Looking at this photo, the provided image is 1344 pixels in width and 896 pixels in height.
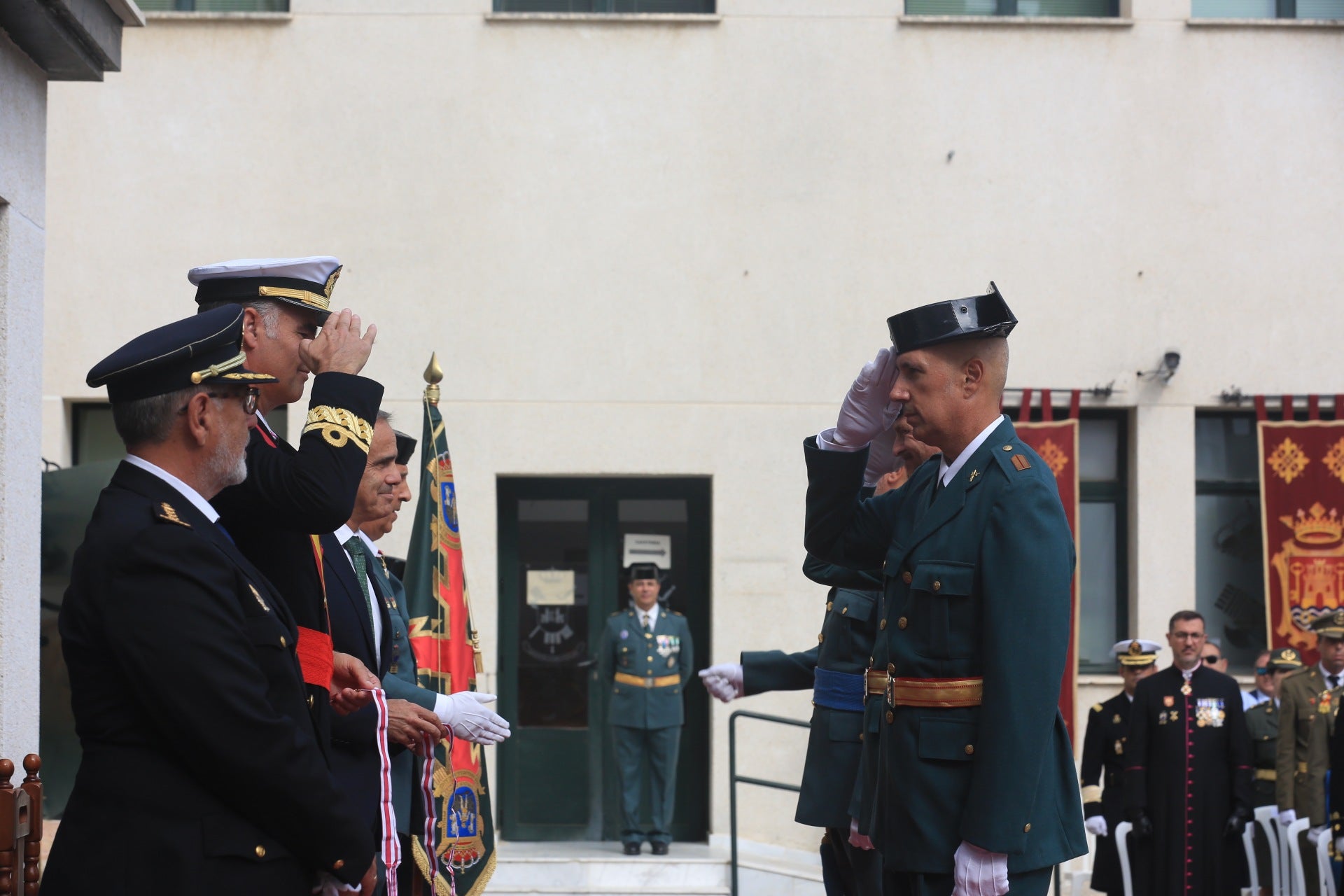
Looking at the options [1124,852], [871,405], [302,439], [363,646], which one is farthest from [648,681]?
[302,439]

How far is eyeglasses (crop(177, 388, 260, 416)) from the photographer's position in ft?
8.50

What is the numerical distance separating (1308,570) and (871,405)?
839 cm

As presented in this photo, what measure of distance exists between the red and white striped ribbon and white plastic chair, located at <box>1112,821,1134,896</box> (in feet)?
22.9

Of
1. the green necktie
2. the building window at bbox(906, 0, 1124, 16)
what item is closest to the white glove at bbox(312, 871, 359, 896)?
the green necktie

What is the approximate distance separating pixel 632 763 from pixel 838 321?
3.47m

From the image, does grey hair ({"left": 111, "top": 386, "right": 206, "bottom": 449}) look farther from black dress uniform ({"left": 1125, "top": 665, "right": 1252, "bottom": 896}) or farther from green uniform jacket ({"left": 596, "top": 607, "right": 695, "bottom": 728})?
green uniform jacket ({"left": 596, "top": 607, "right": 695, "bottom": 728})

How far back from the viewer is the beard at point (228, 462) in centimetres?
261

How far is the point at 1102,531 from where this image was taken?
1105cm

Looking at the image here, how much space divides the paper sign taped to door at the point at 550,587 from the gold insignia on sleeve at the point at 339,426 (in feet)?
26.3

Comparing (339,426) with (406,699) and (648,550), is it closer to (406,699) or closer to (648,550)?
(406,699)

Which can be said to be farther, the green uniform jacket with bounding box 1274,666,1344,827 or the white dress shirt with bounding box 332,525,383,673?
the green uniform jacket with bounding box 1274,666,1344,827

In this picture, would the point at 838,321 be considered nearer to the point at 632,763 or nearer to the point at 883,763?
the point at 632,763

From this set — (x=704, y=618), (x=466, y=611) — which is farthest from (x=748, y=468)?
(x=466, y=611)

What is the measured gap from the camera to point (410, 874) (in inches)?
171
